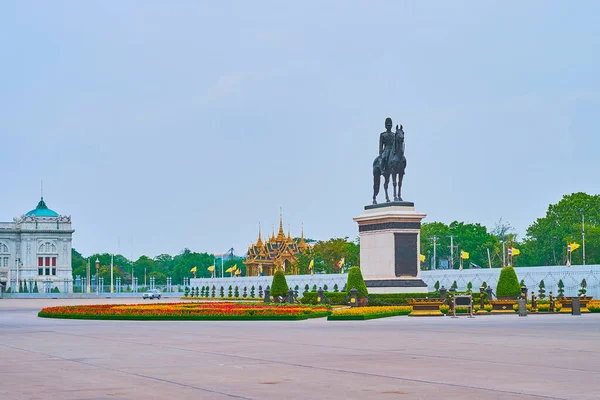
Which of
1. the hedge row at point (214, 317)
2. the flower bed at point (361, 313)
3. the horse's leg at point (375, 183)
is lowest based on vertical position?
the hedge row at point (214, 317)

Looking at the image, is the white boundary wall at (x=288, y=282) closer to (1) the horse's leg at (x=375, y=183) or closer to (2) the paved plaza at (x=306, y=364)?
(1) the horse's leg at (x=375, y=183)

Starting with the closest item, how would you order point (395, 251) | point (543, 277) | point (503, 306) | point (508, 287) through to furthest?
point (503, 306), point (508, 287), point (395, 251), point (543, 277)

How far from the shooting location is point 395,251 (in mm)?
50594

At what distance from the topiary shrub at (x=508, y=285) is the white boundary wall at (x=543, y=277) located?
888 inches

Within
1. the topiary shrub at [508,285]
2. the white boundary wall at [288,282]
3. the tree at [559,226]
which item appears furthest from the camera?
the tree at [559,226]

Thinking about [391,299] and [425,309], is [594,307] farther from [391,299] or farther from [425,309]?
[391,299]

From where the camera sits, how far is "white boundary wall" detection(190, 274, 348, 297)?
303 feet

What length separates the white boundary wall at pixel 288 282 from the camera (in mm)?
92406

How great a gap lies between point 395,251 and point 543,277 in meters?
27.2

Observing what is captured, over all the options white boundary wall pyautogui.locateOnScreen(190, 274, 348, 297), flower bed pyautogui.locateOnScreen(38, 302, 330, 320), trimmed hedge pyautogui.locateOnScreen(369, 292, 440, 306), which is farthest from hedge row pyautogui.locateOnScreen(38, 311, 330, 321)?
white boundary wall pyautogui.locateOnScreen(190, 274, 348, 297)

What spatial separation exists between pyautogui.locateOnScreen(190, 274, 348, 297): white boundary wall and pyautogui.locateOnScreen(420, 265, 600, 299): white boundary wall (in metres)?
10.6

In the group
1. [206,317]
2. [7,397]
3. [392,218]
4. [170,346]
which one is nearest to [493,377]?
[7,397]

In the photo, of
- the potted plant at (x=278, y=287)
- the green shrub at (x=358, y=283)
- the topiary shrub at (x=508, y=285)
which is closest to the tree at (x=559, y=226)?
the potted plant at (x=278, y=287)

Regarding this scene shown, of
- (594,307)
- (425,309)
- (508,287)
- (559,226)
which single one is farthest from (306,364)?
(559,226)
